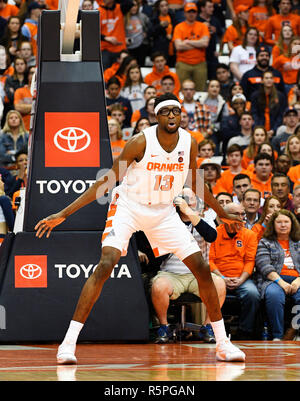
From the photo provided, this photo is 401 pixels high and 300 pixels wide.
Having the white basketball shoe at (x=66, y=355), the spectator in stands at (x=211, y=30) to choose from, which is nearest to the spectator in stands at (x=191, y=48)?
the spectator in stands at (x=211, y=30)

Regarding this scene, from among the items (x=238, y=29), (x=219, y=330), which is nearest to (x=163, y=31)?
(x=238, y=29)

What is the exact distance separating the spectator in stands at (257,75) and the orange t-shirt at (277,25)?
1.49m

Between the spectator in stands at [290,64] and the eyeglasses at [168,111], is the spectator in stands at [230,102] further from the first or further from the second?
the eyeglasses at [168,111]

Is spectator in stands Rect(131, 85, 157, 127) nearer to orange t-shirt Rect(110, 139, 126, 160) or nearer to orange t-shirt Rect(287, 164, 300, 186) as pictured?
orange t-shirt Rect(110, 139, 126, 160)

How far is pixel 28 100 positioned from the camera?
13055 mm

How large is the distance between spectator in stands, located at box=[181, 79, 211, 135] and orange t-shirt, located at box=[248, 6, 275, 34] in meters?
3.64

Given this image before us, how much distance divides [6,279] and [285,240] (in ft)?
10.5

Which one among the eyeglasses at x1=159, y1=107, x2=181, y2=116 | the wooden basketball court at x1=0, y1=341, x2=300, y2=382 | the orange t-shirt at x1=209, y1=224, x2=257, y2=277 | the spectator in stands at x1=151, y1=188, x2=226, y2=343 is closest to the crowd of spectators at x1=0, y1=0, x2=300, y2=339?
the orange t-shirt at x1=209, y1=224, x2=257, y2=277

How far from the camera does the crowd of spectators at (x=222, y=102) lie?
8852 millimetres

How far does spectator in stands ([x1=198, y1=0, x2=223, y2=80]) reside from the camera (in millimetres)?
14633

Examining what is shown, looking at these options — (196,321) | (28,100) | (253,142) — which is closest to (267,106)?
(253,142)

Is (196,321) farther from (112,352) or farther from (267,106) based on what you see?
(267,106)

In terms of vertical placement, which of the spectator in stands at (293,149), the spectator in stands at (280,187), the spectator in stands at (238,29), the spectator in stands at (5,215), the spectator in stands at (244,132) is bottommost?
the spectator in stands at (5,215)

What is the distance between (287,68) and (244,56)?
0.78 metres
